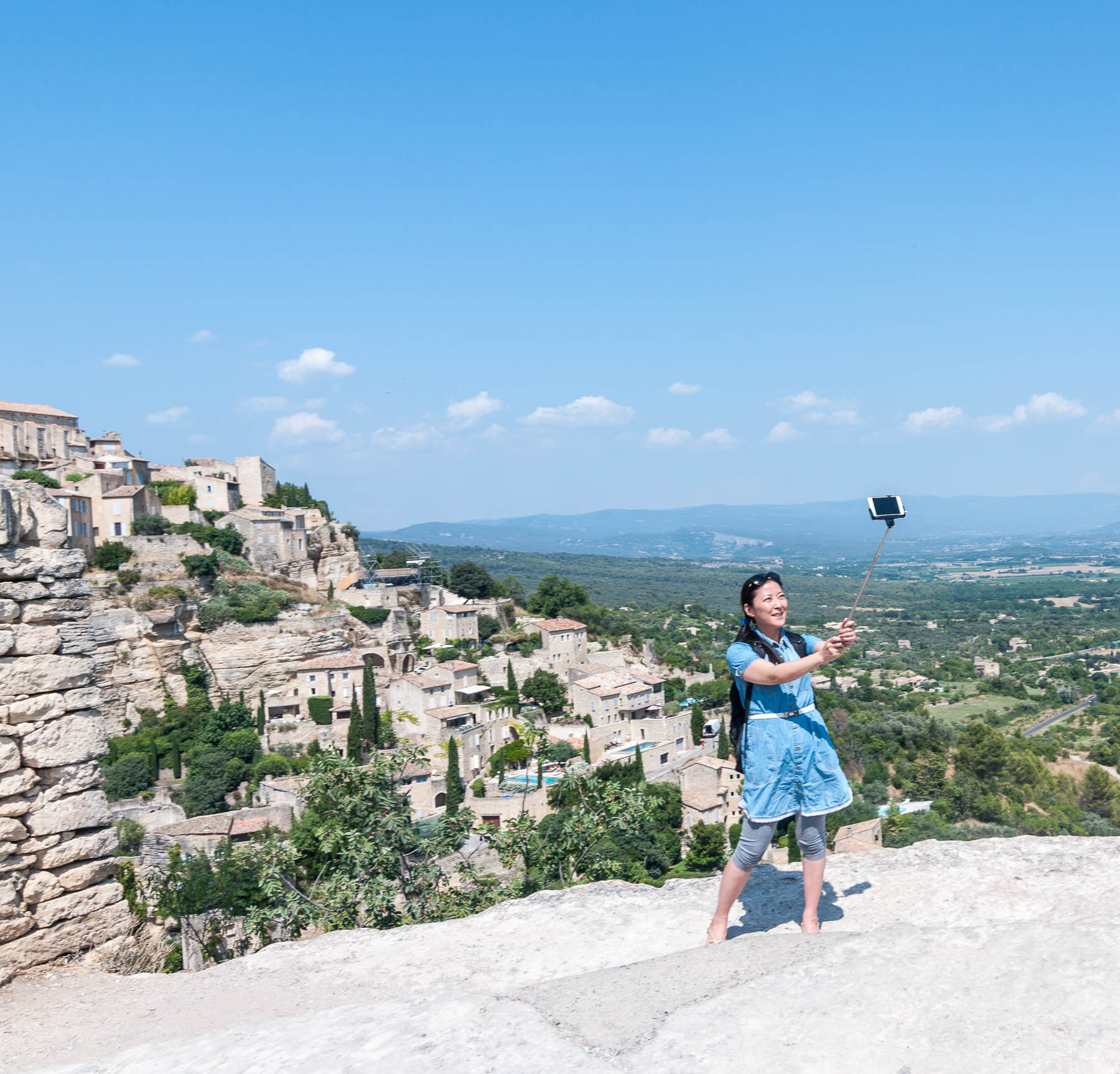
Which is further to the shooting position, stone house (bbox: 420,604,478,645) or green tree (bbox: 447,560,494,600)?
green tree (bbox: 447,560,494,600)

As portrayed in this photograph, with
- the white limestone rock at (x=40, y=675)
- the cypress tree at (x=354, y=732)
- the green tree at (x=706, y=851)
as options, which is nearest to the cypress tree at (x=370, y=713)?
the cypress tree at (x=354, y=732)

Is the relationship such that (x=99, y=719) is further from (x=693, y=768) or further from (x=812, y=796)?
(x=693, y=768)

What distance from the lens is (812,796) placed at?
418cm

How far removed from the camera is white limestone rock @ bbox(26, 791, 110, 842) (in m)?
4.53

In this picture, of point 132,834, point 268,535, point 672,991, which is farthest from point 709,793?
point 672,991

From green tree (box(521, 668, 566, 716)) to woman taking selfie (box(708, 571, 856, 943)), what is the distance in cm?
3682

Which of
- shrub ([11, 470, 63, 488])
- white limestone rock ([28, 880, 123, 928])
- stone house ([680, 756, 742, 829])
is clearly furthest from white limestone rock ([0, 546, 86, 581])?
shrub ([11, 470, 63, 488])

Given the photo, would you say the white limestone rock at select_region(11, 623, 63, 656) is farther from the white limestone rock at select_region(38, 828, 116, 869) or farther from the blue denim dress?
the blue denim dress

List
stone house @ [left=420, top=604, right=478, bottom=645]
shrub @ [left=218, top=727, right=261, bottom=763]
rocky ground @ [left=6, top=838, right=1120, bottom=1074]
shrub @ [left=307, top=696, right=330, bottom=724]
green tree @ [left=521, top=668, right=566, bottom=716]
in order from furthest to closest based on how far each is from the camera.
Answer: stone house @ [left=420, top=604, right=478, bottom=645], green tree @ [left=521, top=668, right=566, bottom=716], shrub @ [left=307, top=696, right=330, bottom=724], shrub @ [left=218, top=727, right=261, bottom=763], rocky ground @ [left=6, top=838, right=1120, bottom=1074]

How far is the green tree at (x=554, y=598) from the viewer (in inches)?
2130

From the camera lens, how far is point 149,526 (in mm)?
38625

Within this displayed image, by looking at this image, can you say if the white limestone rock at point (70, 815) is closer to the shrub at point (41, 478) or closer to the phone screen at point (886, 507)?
the phone screen at point (886, 507)

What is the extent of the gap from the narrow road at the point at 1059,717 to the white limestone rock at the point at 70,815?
54140mm

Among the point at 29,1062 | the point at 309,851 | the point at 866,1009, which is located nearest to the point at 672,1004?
the point at 866,1009
